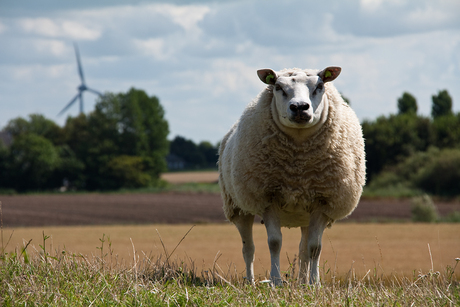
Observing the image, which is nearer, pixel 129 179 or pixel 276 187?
pixel 276 187

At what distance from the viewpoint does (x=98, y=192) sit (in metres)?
72.6

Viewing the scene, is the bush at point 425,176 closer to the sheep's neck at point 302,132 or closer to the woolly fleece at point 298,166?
the woolly fleece at point 298,166

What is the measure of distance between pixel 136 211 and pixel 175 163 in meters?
85.1

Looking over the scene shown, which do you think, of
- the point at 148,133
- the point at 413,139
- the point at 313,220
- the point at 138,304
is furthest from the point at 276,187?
the point at 148,133

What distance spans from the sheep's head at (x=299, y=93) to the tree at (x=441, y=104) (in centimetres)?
8552

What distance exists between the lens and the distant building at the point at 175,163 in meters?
127

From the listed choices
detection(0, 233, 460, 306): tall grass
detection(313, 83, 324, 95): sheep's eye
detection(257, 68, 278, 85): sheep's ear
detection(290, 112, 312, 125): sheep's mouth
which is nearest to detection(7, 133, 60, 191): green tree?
detection(257, 68, 278, 85): sheep's ear

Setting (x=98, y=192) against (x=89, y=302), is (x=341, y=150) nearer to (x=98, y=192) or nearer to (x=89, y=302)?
(x=89, y=302)

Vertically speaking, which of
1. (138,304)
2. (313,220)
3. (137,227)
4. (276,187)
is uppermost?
(276,187)

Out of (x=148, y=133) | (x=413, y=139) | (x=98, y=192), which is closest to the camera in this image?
(x=413, y=139)

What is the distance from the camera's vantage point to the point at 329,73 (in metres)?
6.67

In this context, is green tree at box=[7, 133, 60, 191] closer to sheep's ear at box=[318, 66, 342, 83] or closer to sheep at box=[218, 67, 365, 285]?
sheep at box=[218, 67, 365, 285]

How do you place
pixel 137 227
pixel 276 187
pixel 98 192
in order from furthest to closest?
1. pixel 98 192
2. pixel 137 227
3. pixel 276 187

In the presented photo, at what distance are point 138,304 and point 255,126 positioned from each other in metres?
3.02
